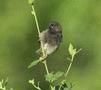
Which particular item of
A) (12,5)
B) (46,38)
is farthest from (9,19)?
(46,38)

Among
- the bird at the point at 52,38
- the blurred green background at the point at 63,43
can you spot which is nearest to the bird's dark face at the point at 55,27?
the bird at the point at 52,38

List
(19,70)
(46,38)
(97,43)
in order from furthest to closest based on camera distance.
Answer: (19,70) → (97,43) → (46,38)

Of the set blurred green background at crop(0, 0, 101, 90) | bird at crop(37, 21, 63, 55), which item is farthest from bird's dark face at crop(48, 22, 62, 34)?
blurred green background at crop(0, 0, 101, 90)

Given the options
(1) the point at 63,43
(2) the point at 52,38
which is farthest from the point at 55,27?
(1) the point at 63,43

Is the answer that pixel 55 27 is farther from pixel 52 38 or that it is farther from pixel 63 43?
pixel 63 43

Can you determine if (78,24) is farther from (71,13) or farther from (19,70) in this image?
(19,70)

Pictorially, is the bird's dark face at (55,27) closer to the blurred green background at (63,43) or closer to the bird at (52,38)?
the bird at (52,38)
